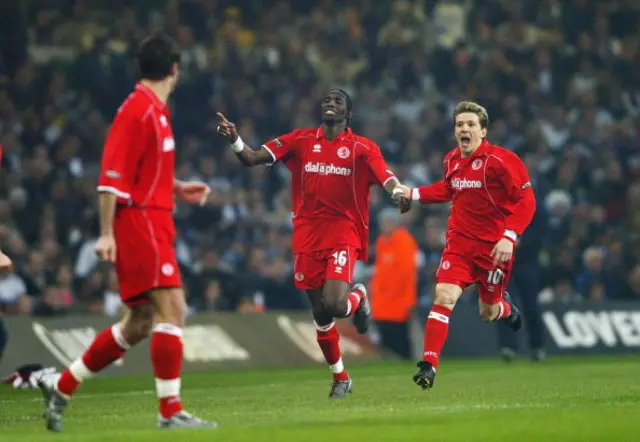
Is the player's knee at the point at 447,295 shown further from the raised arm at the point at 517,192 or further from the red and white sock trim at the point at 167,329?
the red and white sock trim at the point at 167,329

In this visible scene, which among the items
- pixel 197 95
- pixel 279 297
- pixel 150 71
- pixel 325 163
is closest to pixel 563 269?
pixel 279 297

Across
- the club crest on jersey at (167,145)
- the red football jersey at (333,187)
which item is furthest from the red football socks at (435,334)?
the club crest on jersey at (167,145)

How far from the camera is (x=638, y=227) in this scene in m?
25.4

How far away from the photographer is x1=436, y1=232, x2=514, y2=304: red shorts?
13516 millimetres

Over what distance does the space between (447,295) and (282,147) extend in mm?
2098

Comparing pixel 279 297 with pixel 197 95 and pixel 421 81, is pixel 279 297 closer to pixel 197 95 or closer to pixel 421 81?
pixel 197 95

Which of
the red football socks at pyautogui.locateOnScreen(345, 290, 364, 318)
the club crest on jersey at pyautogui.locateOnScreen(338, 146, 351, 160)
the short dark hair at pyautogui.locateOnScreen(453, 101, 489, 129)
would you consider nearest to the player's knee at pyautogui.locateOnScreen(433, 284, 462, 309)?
the red football socks at pyautogui.locateOnScreen(345, 290, 364, 318)

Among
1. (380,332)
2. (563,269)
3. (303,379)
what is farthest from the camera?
(563,269)

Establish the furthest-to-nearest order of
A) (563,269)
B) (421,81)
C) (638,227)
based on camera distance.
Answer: (421,81) → (638,227) → (563,269)

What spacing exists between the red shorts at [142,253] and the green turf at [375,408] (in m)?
0.89

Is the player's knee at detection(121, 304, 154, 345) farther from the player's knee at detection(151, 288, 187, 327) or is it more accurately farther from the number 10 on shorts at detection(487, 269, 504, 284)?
the number 10 on shorts at detection(487, 269, 504, 284)

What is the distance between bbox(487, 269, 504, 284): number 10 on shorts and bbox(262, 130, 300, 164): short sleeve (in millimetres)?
2155

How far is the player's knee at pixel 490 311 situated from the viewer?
14312 mm

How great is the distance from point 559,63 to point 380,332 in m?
8.87
